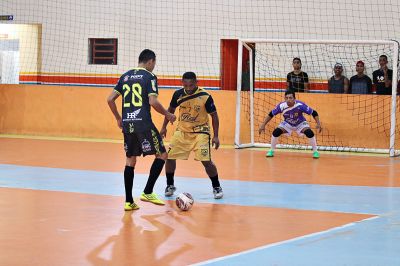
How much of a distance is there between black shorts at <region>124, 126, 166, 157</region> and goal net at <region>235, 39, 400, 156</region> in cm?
944

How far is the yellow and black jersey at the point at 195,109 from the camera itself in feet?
36.4

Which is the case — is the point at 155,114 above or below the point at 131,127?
above

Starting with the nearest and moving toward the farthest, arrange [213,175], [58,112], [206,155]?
[206,155], [213,175], [58,112]

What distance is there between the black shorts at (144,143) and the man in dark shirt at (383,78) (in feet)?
36.0

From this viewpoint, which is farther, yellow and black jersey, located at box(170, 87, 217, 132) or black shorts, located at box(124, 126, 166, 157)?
yellow and black jersey, located at box(170, 87, 217, 132)

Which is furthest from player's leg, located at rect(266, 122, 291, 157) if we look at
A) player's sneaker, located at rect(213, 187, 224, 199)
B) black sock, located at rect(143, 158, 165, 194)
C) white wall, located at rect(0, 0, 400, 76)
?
black sock, located at rect(143, 158, 165, 194)

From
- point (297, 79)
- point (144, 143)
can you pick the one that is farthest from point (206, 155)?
point (297, 79)

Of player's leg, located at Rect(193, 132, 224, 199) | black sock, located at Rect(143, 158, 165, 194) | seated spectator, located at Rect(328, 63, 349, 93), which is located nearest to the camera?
black sock, located at Rect(143, 158, 165, 194)

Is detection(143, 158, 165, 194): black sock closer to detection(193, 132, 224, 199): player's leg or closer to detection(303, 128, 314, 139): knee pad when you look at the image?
detection(193, 132, 224, 199): player's leg

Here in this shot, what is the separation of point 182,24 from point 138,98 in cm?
1507

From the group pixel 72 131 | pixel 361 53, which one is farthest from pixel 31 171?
pixel 361 53

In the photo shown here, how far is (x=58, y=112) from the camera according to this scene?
22.1m

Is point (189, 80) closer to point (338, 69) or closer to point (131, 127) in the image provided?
point (131, 127)

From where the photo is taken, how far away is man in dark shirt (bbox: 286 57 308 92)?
20.9 metres
